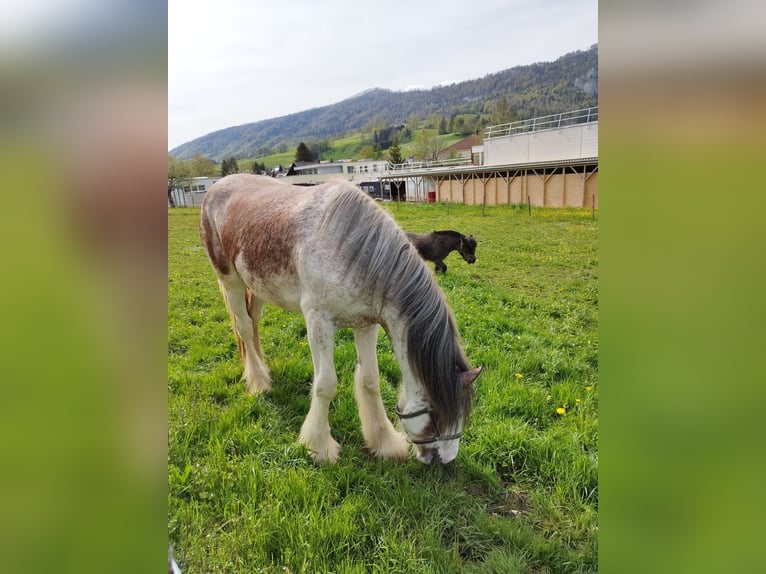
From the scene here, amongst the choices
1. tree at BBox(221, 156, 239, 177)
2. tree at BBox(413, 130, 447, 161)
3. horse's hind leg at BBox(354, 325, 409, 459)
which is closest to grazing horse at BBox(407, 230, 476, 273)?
horse's hind leg at BBox(354, 325, 409, 459)

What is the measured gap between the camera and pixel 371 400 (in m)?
3.20

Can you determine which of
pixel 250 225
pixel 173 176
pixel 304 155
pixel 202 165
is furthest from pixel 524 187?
pixel 304 155

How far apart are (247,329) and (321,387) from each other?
1.53 m

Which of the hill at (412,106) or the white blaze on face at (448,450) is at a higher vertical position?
the hill at (412,106)

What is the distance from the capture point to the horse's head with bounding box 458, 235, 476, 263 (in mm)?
8758

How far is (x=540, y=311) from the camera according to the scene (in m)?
5.59

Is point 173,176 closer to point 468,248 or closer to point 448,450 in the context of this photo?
point 448,450

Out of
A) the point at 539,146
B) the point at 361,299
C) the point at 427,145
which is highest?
the point at 427,145

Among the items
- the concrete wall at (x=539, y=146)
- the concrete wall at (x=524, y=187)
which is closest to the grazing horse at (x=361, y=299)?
the concrete wall at (x=524, y=187)

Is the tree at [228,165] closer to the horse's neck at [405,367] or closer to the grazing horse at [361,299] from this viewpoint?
the grazing horse at [361,299]

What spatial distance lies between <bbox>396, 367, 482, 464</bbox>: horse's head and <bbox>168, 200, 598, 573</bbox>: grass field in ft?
0.62

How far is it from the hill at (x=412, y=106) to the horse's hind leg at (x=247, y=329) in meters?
15.9

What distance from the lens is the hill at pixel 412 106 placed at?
1110 inches
